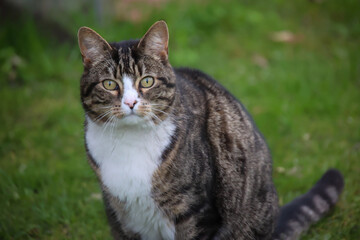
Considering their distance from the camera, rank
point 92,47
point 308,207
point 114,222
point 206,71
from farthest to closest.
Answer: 1. point 206,71
2. point 308,207
3. point 114,222
4. point 92,47

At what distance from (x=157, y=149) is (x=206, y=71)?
289cm

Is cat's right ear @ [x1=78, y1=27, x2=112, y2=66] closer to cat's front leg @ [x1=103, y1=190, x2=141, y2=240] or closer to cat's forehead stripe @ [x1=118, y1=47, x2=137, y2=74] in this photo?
cat's forehead stripe @ [x1=118, y1=47, x2=137, y2=74]

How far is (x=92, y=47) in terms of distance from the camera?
242 centimetres

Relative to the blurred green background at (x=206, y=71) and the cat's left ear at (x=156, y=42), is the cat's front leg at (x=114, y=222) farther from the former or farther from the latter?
the cat's left ear at (x=156, y=42)

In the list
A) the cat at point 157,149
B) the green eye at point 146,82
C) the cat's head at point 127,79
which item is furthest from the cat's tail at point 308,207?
the green eye at point 146,82

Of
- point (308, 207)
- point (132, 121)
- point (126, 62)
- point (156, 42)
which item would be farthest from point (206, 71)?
point (132, 121)

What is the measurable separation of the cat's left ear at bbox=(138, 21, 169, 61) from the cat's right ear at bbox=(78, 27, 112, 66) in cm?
20

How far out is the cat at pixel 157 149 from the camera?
2.38 metres

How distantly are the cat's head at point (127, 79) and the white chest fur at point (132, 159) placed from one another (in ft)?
0.26

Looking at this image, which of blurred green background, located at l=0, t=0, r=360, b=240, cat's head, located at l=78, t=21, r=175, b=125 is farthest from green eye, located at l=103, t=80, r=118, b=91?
blurred green background, located at l=0, t=0, r=360, b=240

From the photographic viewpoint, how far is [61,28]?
A: 534cm

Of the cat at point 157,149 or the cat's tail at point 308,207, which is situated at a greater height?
the cat at point 157,149

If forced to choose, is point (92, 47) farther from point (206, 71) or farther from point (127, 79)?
point (206, 71)

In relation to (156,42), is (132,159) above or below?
below
